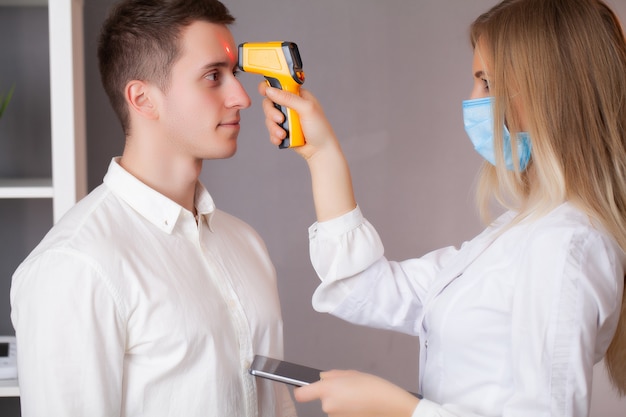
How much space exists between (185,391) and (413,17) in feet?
5.61

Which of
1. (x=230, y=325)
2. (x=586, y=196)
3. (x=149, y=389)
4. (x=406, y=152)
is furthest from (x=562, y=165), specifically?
(x=406, y=152)

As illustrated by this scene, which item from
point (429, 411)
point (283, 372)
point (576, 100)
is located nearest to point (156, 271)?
point (283, 372)

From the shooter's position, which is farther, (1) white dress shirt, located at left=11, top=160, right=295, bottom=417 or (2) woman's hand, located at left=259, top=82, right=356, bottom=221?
(2) woman's hand, located at left=259, top=82, right=356, bottom=221

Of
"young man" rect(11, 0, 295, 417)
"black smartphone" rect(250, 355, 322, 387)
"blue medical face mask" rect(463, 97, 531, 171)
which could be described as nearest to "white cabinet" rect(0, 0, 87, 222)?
"young man" rect(11, 0, 295, 417)

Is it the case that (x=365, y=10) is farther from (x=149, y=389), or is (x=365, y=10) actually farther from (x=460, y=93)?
(x=149, y=389)

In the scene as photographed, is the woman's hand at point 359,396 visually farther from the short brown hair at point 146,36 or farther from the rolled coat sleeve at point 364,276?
the short brown hair at point 146,36

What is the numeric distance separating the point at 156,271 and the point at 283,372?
0.29 meters

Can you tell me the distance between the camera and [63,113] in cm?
166

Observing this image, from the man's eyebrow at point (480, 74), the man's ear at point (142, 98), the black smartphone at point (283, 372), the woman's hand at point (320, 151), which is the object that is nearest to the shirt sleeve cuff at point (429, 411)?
the black smartphone at point (283, 372)

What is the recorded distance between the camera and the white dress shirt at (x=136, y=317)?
117cm

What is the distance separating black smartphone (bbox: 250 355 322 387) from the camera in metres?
1.26

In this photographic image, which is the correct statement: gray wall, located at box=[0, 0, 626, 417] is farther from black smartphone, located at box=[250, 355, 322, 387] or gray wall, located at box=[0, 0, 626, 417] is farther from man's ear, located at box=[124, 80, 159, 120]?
black smartphone, located at box=[250, 355, 322, 387]

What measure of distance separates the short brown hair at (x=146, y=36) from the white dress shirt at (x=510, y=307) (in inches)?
18.3

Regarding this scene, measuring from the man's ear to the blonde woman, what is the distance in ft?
0.73
